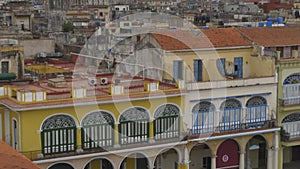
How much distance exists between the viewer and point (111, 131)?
2819 cm

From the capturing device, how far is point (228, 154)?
33094mm

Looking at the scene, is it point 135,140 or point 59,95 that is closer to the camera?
point 59,95

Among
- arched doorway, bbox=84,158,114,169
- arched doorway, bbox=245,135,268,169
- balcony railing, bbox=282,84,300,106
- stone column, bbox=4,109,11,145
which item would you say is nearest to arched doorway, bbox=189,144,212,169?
arched doorway, bbox=245,135,268,169

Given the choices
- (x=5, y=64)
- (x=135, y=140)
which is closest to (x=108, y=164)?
(x=135, y=140)

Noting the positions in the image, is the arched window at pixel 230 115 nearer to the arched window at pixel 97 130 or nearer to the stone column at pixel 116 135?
the stone column at pixel 116 135

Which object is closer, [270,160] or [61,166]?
[61,166]

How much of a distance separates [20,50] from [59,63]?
18.0ft

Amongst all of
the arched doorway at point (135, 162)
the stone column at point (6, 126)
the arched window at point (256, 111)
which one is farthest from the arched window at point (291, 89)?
the stone column at point (6, 126)

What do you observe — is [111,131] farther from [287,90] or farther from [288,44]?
[288,44]

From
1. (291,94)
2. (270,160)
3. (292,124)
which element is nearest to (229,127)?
(270,160)

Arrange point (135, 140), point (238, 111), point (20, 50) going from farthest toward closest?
point (20, 50)
point (238, 111)
point (135, 140)

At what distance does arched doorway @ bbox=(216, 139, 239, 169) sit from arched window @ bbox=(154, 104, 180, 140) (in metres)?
3.89

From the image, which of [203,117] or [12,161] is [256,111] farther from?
[12,161]

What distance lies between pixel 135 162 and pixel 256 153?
27.9 ft
